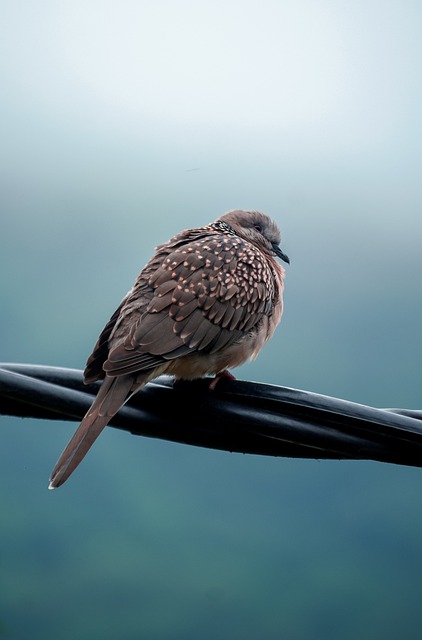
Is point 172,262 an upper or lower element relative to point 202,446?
upper

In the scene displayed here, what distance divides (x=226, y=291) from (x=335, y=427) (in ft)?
3.71

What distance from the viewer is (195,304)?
10.6ft

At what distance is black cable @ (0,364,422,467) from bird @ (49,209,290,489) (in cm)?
15

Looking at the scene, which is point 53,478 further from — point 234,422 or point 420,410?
point 420,410

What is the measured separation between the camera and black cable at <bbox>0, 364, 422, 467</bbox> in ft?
7.57

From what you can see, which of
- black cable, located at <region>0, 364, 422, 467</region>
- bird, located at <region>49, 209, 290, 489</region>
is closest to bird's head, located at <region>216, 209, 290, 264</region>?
bird, located at <region>49, 209, 290, 489</region>

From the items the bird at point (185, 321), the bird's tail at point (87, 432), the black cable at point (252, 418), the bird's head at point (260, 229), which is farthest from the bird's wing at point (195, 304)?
the bird's head at point (260, 229)

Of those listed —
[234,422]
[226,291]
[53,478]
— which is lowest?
[53,478]

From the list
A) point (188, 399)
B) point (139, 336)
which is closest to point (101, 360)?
point (139, 336)

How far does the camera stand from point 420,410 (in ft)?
7.68

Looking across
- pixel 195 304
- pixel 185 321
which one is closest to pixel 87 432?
pixel 185 321

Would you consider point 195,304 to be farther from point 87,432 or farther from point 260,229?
A: point 260,229

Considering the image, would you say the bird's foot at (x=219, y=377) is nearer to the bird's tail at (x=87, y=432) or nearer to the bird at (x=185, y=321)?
the bird at (x=185, y=321)

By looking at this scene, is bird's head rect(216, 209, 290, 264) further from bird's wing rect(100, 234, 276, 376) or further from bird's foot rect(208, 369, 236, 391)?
bird's foot rect(208, 369, 236, 391)
